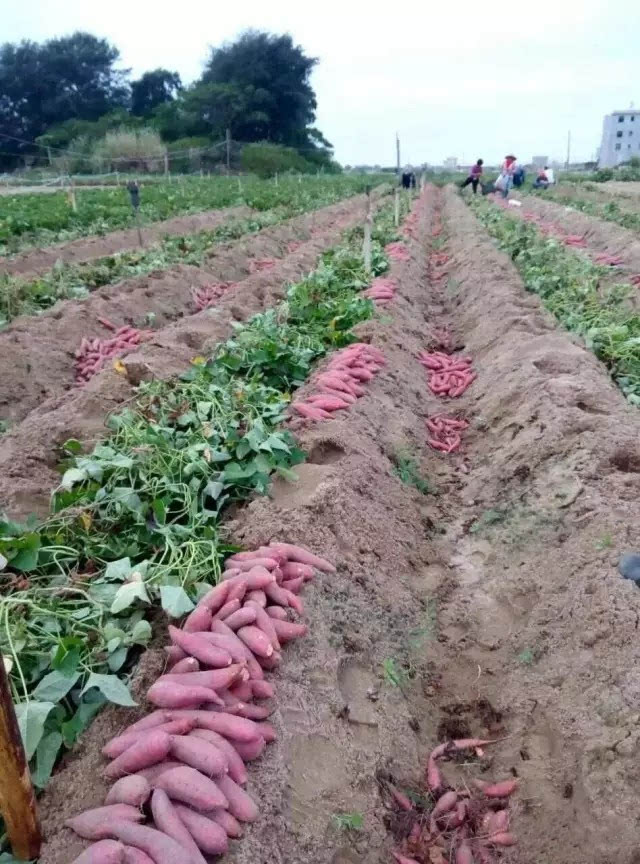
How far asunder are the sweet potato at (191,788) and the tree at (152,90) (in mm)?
70700

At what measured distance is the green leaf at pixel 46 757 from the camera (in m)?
2.35

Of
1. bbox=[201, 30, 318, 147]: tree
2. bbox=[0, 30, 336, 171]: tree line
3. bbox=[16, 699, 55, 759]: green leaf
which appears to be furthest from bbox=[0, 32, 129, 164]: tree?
bbox=[16, 699, 55, 759]: green leaf

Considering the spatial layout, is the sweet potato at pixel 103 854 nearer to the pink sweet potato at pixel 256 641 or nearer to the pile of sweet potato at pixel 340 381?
the pink sweet potato at pixel 256 641

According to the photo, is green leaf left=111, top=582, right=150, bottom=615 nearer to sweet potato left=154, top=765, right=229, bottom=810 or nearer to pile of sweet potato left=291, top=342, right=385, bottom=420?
sweet potato left=154, top=765, right=229, bottom=810

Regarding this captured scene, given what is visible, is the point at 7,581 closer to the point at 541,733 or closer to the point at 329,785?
the point at 329,785

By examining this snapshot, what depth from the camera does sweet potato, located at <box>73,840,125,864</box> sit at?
190 centimetres

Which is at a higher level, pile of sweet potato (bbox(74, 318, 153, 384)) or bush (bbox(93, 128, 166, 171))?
bush (bbox(93, 128, 166, 171))

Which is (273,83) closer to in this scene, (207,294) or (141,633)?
(207,294)

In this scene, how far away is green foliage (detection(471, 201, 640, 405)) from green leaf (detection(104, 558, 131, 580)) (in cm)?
448

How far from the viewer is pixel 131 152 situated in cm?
4356

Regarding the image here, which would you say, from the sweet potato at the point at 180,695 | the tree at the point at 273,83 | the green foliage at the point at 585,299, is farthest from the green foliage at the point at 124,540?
the tree at the point at 273,83

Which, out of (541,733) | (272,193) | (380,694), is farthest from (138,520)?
(272,193)

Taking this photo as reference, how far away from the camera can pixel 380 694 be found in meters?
3.21

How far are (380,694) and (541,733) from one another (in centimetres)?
73
